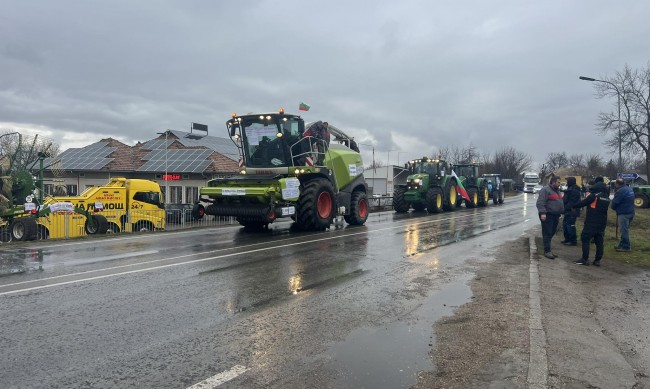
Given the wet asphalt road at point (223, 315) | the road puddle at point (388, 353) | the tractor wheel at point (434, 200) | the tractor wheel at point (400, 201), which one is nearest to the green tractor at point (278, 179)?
the wet asphalt road at point (223, 315)

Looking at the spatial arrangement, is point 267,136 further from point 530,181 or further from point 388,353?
point 530,181

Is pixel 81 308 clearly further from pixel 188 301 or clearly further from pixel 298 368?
pixel 298 368

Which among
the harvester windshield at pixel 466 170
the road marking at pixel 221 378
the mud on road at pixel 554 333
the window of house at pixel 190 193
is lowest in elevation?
the mud on road at pixel 554 333

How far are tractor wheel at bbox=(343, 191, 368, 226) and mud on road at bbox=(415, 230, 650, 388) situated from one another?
8.30 metres

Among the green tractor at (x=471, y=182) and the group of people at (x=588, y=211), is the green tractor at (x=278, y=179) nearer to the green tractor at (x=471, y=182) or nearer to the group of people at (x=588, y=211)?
the group of people at (x=588, y=211)

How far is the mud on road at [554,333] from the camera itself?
3820 millimetres

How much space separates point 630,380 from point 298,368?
2768 mm

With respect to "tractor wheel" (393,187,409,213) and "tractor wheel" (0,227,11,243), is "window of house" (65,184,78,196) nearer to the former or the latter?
"tractor wheel" (0,227,11,243)

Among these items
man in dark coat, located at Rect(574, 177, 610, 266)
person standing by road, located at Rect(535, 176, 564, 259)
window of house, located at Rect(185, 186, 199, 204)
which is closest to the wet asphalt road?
person standing by road, located at Rect(535, 176, 564, 259)

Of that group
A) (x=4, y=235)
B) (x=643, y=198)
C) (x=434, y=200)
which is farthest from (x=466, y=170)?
(x=4, y=235)

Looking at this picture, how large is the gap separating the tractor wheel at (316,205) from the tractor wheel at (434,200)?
10355 millimetres

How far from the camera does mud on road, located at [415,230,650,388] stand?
3820mm

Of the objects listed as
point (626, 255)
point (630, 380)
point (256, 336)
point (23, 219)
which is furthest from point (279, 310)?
point (23, 219)

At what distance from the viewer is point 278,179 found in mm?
13078
